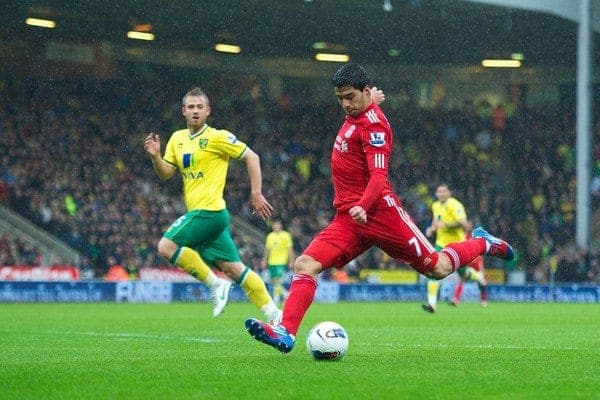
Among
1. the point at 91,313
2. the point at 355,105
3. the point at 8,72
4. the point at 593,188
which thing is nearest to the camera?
the point at 355,105

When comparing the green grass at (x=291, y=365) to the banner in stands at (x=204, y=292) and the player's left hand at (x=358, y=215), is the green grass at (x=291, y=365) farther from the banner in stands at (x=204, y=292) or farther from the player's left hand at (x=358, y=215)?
the banner in stands at (x=204, y=292)

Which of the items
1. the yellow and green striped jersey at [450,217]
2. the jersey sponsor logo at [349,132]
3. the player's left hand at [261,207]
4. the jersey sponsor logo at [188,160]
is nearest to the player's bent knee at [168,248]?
the jersey sponsor logo at [188,160]

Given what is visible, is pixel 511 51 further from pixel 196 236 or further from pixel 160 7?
pixel 196 236

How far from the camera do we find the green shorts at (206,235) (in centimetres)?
1213

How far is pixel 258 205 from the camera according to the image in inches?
417

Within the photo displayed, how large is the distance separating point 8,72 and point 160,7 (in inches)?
232

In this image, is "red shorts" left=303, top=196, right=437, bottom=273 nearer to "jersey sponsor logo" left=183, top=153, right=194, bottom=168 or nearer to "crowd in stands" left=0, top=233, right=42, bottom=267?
"jersey sponsor logo" left=183, top=153, right=194, bottom=168

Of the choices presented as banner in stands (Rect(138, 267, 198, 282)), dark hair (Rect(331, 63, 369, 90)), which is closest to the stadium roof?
banner in stands (Rect(138, 267, 198, 282))

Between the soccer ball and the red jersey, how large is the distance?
0.97 metres

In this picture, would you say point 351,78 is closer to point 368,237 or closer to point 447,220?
point 368,237

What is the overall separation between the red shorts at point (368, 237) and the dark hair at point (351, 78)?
0.92m

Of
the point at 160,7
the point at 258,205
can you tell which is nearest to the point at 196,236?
the point at 258,205

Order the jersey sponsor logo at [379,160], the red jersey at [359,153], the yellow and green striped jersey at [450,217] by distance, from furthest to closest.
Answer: the yellow and green striped jersey at [450,217] → the red jersey at [359,153] → the jersey sponsor logo at [379,160]

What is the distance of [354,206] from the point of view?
→ 8.55 m
